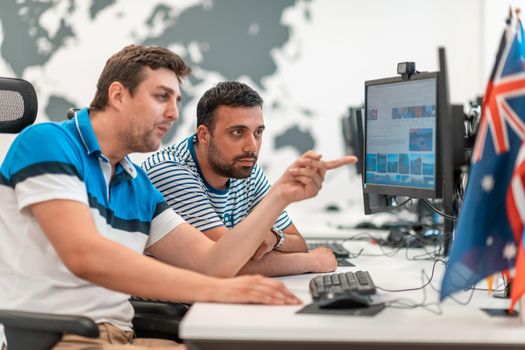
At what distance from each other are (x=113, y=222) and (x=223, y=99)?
2.47 ft

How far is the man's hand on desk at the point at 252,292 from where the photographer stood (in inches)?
58.2

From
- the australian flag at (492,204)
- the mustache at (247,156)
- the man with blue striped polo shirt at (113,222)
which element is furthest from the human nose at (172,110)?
the australian flag at (492,204)

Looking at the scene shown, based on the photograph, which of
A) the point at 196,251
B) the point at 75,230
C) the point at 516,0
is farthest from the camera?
the point at 516,0

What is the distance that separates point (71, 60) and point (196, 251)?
4171 millimetres

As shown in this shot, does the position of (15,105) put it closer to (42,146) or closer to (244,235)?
(42,146)

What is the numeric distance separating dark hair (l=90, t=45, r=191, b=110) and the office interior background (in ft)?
12.2

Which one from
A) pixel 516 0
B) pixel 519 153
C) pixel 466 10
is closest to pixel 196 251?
pixel 519 153

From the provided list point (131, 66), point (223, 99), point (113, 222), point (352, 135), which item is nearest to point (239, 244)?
point (113, 222)

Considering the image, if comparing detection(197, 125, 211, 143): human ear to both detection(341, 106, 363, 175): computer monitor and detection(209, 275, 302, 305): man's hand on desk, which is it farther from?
detection(341, 106, 363, 175): computer monitor

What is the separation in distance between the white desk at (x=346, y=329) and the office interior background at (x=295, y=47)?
13.6 feet

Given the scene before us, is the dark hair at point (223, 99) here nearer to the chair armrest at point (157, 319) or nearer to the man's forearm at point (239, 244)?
the man's forearm at point (239, 244)

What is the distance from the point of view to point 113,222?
5.76 feet

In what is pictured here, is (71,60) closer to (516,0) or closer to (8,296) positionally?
(516,0)

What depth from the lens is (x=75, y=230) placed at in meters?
1.52
